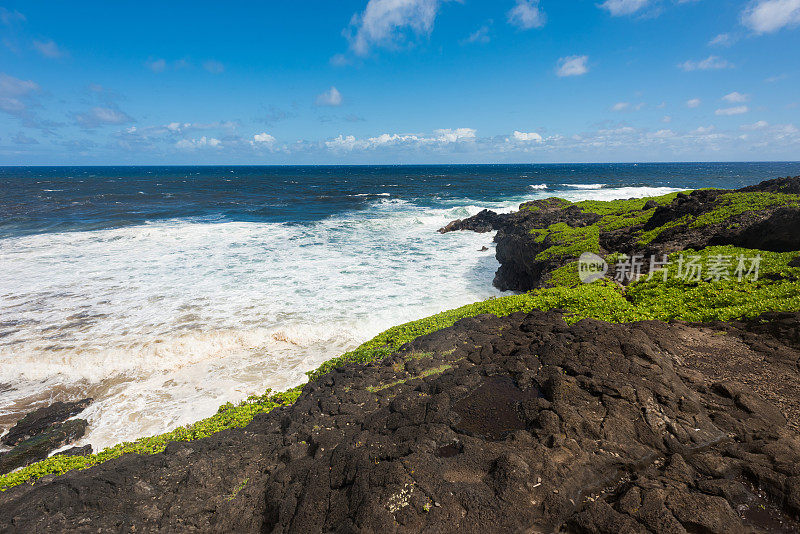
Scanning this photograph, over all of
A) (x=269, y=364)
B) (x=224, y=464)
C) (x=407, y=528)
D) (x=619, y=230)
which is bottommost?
(x=269, y=364)

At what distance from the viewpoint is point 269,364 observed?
42.4 feet

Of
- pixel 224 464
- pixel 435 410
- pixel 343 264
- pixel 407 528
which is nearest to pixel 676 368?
pixel 435 410

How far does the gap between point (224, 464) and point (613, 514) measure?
5.98 m

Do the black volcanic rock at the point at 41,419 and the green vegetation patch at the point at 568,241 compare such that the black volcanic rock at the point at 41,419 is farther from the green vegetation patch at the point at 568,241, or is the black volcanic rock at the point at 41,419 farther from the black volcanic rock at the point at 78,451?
the green vegetation patch at the point at 568,241

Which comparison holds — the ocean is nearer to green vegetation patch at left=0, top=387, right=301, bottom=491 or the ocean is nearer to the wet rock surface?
the wet rock surface

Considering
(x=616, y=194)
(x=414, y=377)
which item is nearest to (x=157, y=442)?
(x=414, y=377)

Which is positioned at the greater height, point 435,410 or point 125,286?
point 435,410

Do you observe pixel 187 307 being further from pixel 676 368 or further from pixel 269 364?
pixel 676 368

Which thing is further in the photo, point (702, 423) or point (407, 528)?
point (702, 423)

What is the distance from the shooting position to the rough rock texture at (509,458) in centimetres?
477

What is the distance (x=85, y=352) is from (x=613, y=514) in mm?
16834

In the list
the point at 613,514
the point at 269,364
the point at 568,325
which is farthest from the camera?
the point at 269,364

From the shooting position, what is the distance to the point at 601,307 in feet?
33.9

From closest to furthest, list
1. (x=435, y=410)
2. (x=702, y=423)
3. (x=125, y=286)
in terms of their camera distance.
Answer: (x=702, y=423)
(x=435, y=410)
(x=125, y=286)
